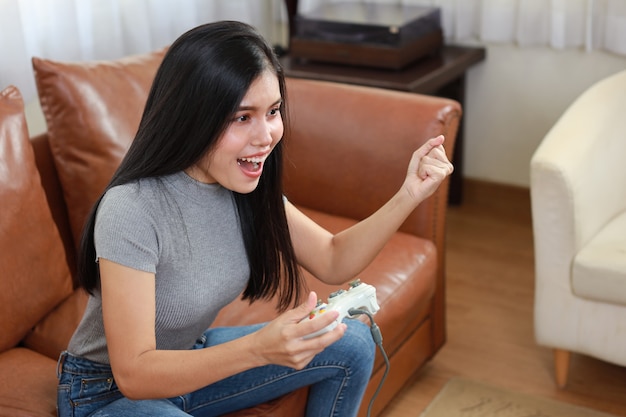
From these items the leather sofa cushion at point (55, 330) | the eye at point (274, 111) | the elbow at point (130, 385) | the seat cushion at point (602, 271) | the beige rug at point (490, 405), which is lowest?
the beige rug at point (490, 405)

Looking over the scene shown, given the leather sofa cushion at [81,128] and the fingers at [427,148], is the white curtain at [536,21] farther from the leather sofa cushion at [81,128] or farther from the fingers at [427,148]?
the fingers at [427,148]

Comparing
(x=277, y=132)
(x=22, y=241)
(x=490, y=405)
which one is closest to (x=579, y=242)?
(x=490, y=405)

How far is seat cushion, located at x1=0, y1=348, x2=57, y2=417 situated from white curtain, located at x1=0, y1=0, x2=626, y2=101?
0.85 m

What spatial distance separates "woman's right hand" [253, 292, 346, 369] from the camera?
46.1 inches

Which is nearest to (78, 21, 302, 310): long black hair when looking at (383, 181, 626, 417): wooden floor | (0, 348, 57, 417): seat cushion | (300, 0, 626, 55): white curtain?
(0, 348, 57, 417): seat cushion

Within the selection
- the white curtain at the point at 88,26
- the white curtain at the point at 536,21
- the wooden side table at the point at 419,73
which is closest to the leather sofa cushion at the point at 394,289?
the wooden side table at the point at 419,73

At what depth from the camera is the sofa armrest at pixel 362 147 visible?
2025 mm

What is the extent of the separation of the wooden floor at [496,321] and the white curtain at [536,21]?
0.55 m

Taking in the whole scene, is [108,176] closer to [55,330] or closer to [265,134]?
[55,330]

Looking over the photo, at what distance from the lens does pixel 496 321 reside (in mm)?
2445

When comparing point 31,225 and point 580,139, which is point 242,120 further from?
point 580,139

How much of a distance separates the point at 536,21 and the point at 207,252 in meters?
1.79

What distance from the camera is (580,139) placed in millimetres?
2012

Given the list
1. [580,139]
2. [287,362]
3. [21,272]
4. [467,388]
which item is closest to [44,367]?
[21,272]
